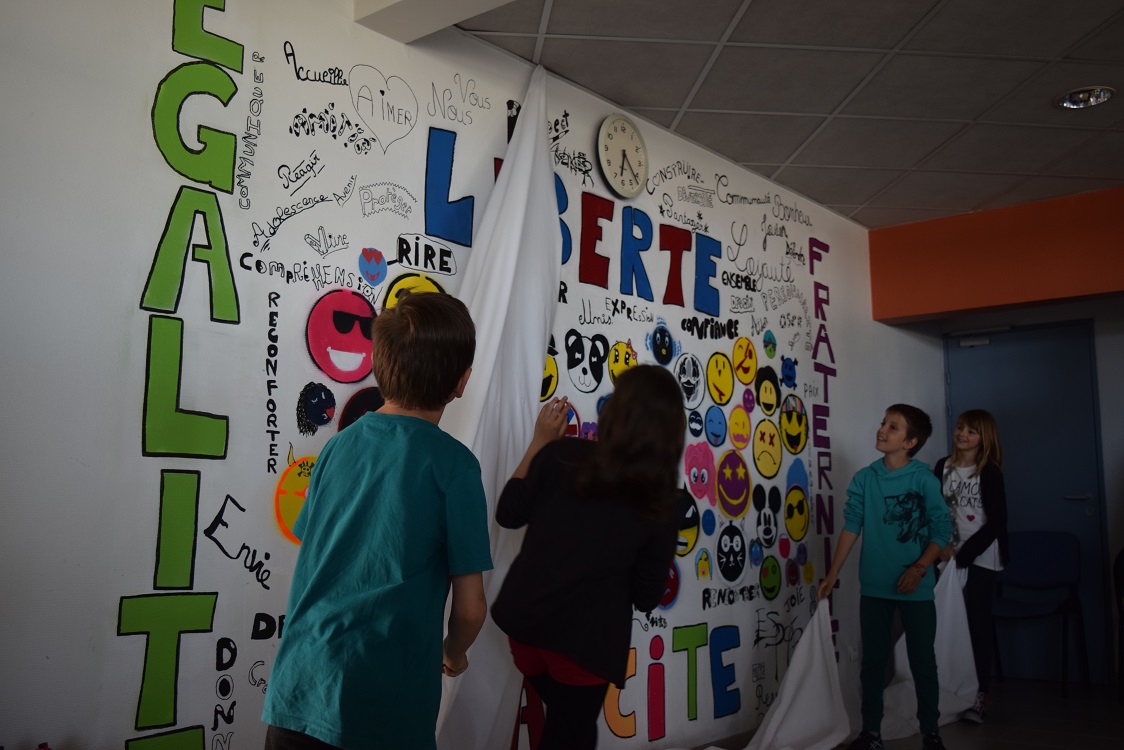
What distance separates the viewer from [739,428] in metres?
3.90

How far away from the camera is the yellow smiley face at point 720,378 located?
377 cm

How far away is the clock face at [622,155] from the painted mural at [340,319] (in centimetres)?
4

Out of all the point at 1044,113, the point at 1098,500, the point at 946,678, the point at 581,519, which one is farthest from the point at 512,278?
the point at 1098,500

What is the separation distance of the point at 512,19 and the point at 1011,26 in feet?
5.36

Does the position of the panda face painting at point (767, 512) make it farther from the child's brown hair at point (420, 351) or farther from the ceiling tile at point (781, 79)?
the child's brown hair at point (420, 351)

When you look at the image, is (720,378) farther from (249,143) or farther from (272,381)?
Result: (249,143)

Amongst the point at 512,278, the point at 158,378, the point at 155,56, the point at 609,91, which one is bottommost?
the point at 158,378

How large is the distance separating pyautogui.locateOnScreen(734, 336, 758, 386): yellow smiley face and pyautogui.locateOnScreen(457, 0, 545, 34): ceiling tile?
1674 millimetres

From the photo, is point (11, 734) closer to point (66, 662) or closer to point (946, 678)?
point (66, 662)

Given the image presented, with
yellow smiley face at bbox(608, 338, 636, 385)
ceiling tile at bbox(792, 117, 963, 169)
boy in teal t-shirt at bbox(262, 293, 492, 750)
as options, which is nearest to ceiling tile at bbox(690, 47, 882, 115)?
ceiling tile at bbox(792, 117, 963, 169)

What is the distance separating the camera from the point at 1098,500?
520cm

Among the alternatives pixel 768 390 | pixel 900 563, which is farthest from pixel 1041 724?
pixel 768 390

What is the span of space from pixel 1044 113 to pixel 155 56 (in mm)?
3277

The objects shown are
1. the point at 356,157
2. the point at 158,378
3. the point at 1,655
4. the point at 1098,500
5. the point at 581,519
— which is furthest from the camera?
the point at 1098,500
